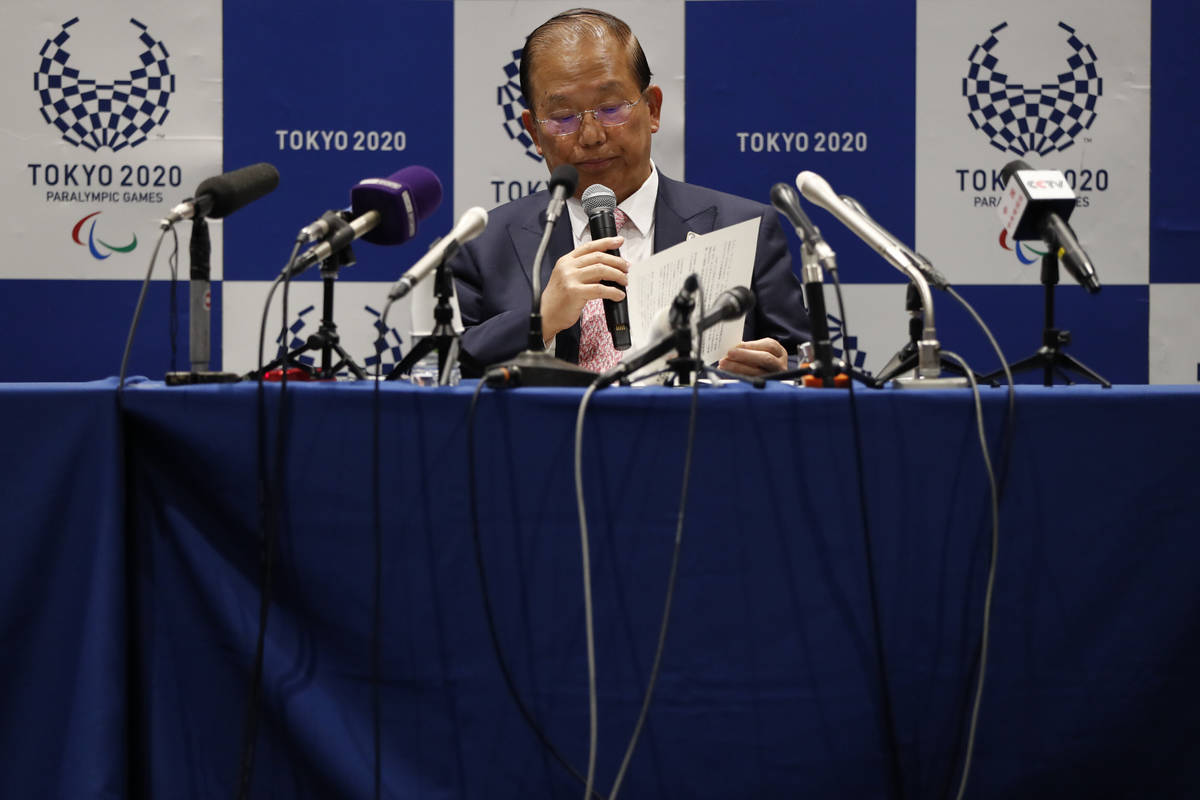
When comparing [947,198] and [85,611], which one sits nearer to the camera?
[85,611]

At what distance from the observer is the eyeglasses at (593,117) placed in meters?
2.25

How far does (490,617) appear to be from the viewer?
1270 millimetres

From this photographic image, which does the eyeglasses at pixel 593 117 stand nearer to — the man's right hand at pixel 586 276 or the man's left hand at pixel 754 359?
the man's right hand at pixel 586 276

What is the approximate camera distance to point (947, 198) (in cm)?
287

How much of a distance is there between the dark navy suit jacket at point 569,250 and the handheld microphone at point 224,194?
2.43 ft

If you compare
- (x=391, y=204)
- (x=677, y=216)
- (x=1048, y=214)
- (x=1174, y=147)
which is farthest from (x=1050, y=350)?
(x=1174, y=147)

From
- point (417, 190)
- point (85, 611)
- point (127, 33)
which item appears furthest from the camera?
point (127, 33)

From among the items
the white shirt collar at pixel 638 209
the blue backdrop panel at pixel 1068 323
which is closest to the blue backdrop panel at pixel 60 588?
the white shirt collar at pixel 638 209

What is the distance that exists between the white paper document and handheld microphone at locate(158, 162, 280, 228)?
2.11 ft

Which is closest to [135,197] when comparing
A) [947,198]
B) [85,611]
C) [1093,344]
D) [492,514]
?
[85,611]

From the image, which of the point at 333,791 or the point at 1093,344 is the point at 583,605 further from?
the point at 1093,344

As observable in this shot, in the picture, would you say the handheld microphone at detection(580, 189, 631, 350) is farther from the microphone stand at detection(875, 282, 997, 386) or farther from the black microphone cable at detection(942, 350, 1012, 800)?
the black microphone cable at detection(942, 350, 1012, 800)

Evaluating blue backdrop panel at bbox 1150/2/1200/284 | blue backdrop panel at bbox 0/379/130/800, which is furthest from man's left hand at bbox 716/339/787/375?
blue backdrop panel at bbox 1150/2/1200/284

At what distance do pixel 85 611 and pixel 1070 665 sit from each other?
4.31ft
